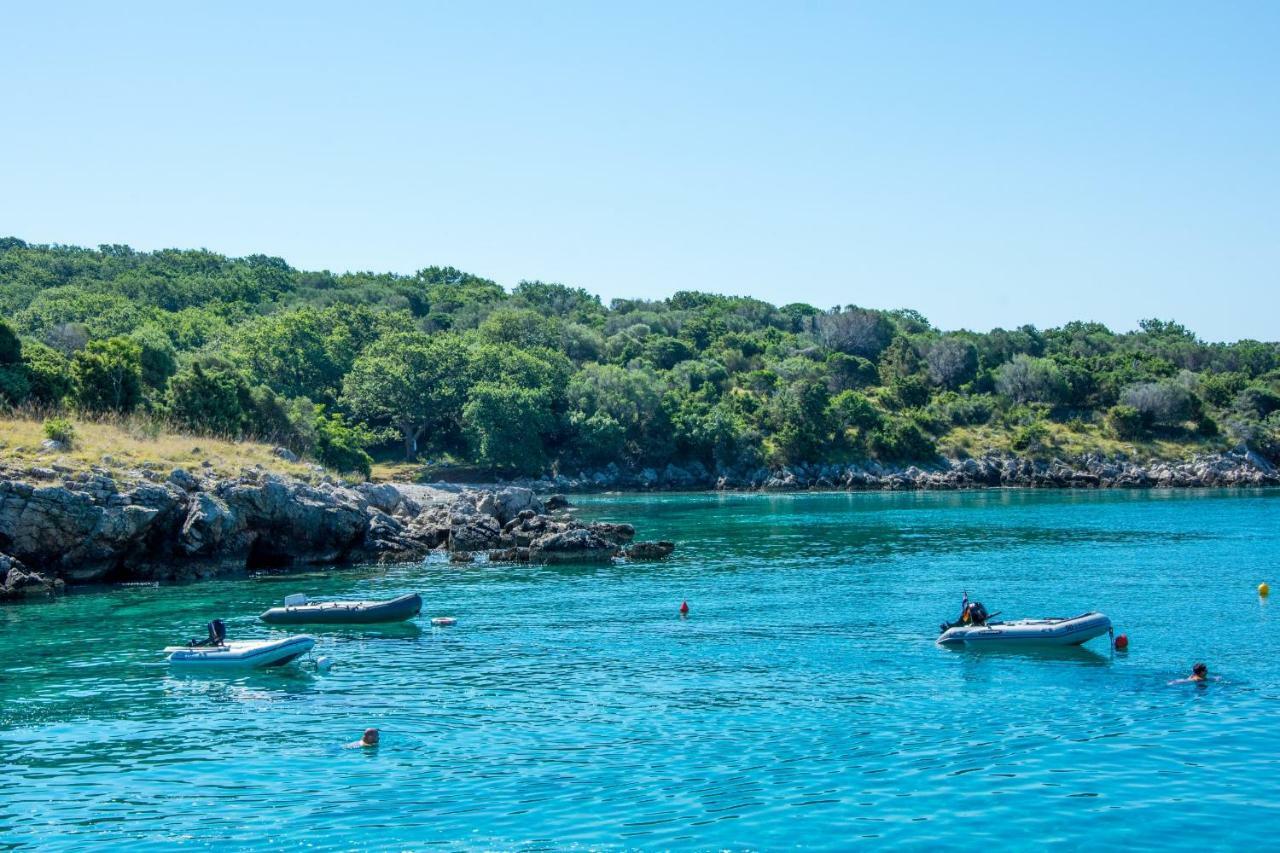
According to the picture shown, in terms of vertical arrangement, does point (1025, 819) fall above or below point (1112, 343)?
below

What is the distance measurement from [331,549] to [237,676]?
31804 millimetres

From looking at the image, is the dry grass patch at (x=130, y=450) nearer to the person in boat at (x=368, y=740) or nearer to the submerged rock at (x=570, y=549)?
the submerged rock at (x=570, y=549)

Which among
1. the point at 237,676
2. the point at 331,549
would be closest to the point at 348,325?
the point at 331,549

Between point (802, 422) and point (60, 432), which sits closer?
point (60, 432)

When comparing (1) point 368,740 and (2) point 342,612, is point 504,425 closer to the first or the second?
(2) point 342,612

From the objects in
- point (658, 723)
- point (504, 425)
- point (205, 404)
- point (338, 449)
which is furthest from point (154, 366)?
point (658, 723)

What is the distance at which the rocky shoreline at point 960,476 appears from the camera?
135875 millimetres

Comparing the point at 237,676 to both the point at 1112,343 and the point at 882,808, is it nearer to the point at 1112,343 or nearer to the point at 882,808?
the point at 882,808

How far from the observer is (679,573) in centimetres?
6303

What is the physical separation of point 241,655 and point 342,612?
9.52 metres

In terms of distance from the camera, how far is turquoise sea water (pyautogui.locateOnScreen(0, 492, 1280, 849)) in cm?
2302

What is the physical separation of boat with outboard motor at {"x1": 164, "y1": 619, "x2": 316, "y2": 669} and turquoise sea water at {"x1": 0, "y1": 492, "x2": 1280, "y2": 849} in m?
0.79

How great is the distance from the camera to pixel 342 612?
1889 inches

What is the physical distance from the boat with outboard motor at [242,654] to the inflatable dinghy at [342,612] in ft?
26.0
